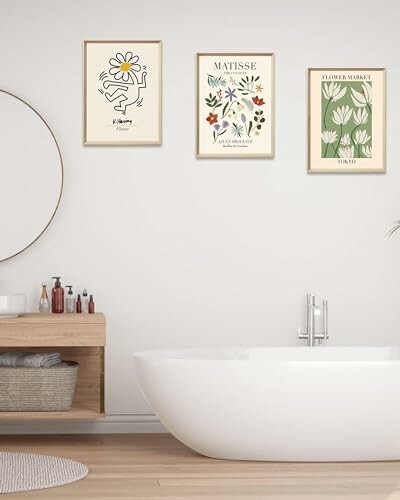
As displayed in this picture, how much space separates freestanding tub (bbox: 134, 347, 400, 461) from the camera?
3.88 m

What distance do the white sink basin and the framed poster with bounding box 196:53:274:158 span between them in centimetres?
124

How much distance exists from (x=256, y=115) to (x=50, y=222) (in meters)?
1.24

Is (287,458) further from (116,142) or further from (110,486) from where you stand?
(116,142)

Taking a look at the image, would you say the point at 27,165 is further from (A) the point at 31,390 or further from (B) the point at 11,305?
(A) the point at 31,390

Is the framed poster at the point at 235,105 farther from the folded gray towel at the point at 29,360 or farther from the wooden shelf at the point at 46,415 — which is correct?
the wooden shelf at the point at 46,415

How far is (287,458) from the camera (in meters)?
4.00

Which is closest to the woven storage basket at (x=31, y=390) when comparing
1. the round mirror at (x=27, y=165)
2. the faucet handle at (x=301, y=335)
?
the round mirror at (x=27, y=165)

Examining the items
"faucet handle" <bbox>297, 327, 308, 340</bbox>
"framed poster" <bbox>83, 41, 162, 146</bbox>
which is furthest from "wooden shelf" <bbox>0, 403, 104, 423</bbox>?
"framed poster" <bbox>83, 41, 162, 146</bbox>

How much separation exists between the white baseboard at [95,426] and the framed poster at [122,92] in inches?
57.6

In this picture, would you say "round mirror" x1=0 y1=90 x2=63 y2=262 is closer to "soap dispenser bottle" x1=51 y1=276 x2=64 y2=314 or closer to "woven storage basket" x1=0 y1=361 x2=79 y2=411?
"soap dispenser bottle" x1=51 y1=276 x2=64 y2=314

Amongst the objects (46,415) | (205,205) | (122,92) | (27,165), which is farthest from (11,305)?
(122,92)

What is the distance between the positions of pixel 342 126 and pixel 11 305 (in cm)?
199

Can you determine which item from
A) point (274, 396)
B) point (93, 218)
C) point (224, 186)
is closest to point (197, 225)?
point (224, 186)

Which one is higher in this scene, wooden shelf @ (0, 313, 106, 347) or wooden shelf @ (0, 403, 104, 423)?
wooden shelf @ (0, 313, 106, 347)
